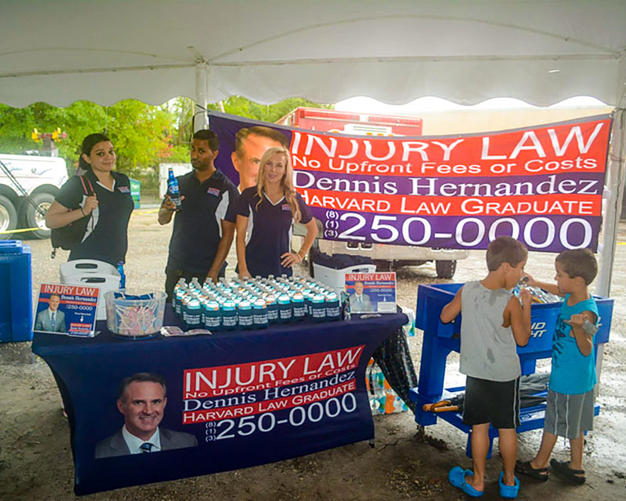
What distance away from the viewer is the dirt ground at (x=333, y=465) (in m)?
2.78

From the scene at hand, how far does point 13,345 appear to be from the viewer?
16.7ft

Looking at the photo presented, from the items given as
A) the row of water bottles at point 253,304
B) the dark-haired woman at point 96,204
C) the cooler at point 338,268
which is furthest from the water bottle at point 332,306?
the dark-haired woman at point 96,204

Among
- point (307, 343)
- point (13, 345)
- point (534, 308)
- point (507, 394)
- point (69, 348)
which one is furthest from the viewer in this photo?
point (13, 345)

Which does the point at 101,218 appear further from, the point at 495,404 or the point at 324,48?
the point at 495,404

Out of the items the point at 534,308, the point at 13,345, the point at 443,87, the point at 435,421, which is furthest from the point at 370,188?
the point at 13,345

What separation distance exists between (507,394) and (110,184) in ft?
10.1

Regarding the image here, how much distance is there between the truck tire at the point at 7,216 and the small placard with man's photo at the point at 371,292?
10942mm

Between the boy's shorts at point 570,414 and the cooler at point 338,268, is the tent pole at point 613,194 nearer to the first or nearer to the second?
the boy's shorts at point 570,414

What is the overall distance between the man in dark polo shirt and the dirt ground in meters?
1.47

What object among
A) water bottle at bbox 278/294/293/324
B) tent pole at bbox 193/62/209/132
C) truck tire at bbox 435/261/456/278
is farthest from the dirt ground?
truck tire at bbox 435/261/456/278

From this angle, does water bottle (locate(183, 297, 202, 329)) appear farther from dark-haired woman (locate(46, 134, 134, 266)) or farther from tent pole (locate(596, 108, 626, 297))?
tent pole (locate(596, 108, 626, 297))

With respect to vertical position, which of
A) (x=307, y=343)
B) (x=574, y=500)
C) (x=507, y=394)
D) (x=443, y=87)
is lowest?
(x=574, y=500)

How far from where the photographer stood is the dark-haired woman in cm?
354

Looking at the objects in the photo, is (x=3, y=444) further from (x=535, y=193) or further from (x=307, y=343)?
(x=535, y=193)
